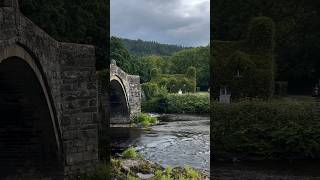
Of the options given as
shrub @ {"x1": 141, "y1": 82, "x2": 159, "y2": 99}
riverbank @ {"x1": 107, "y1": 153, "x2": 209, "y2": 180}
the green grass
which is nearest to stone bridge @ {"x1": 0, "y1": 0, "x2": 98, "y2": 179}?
riverbank @ {"x1": 107, "y1": 153, "x2": 209, "y2": 180}

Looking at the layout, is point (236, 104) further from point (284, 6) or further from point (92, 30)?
point (284, 6)

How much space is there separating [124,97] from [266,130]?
13.6m

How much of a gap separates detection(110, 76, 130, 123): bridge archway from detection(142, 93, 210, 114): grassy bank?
22.3 feet

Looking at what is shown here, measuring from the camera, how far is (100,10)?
21062 mm

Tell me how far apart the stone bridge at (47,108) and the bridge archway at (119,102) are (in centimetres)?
1890

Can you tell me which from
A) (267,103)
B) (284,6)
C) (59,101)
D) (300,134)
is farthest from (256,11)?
(59,101)

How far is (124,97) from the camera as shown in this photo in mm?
34812

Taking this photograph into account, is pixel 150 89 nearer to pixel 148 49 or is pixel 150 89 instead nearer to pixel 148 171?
pixel 148 49

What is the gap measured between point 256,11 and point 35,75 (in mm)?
24810

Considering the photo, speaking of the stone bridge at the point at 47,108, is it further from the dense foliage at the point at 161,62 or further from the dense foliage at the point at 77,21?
the dense foliage at the point at 161,62

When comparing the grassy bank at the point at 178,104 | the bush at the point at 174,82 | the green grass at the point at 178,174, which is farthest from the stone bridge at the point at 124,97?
the green grass at the point at 178,174

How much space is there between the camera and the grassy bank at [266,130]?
72.8 feet

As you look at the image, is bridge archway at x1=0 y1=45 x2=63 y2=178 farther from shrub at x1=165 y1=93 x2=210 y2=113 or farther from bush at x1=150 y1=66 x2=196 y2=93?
shrub at x1=165 y1=93 x2=210 y2=113

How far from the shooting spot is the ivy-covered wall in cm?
2837
